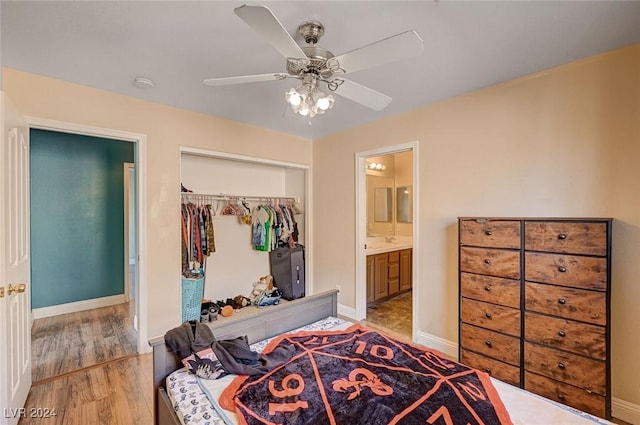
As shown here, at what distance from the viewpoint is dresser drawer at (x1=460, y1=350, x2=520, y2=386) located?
2.08 metres

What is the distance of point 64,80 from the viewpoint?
2.39 metres


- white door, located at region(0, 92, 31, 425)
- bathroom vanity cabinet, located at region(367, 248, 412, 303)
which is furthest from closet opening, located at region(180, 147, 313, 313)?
white door, located at region(0, 92, 31, 425)

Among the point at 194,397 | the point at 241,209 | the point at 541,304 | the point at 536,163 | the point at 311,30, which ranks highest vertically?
the point at 311,30

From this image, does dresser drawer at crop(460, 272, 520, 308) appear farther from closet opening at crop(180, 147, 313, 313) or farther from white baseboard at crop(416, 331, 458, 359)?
closet opening at crop(180, 147, 313, 313)

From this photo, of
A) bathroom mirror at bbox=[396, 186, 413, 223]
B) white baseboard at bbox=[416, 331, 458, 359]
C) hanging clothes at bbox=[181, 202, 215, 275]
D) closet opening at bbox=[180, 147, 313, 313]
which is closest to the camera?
white baseboard at bbox=[416, 331, 458, 359]

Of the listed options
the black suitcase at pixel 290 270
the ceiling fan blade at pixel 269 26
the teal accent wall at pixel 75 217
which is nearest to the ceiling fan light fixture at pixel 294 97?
the ceiling fan blade at pixel 269 26

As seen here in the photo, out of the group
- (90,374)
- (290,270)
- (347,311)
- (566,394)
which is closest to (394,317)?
(347,311)

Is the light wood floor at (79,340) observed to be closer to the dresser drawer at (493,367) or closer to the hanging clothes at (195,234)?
the hanging clothes at (195,234)

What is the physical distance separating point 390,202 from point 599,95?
3311 mm

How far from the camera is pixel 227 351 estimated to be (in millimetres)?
1595

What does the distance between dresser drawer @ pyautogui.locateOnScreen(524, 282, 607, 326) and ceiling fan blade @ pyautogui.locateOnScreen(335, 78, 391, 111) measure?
5.27 feet

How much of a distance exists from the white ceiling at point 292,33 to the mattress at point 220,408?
1936mm

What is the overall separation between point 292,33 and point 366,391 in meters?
1.98

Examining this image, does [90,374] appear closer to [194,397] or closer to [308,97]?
[194,397]
